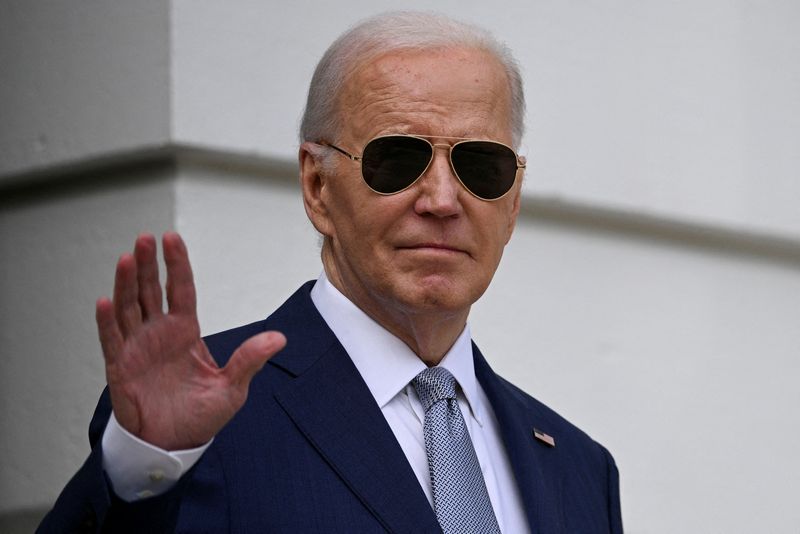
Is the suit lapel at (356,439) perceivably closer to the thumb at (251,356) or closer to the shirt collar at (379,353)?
the shirt collar at (379,353)

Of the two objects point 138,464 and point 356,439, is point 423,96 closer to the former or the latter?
point 356,439

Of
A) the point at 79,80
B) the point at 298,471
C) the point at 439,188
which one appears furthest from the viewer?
the point at 79,80

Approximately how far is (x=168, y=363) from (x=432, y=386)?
76 centimetres

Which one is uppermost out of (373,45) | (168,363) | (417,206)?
(373,45)

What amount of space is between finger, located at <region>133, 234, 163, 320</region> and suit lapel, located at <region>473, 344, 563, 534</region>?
98cm

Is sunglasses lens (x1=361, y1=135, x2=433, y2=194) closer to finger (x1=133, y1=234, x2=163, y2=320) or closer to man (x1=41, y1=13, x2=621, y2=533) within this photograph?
man (x1=41, y1=13, x2=621, y2=533)

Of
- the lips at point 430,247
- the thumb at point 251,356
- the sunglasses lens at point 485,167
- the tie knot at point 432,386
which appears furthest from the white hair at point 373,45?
the thumb at point 251,356

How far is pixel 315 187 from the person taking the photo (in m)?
2.81

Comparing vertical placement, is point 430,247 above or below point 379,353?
above

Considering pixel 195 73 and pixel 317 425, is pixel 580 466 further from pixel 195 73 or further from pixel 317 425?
pixel 195 73

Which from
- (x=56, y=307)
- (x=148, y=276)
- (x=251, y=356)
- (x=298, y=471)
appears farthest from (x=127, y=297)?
(x=56, y=307)

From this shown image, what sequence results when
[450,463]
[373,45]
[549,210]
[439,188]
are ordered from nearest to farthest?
[450,463]
[439,188]
[373,45]
[549,210]

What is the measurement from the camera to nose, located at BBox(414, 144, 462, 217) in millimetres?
2584

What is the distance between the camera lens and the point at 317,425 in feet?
8.02
